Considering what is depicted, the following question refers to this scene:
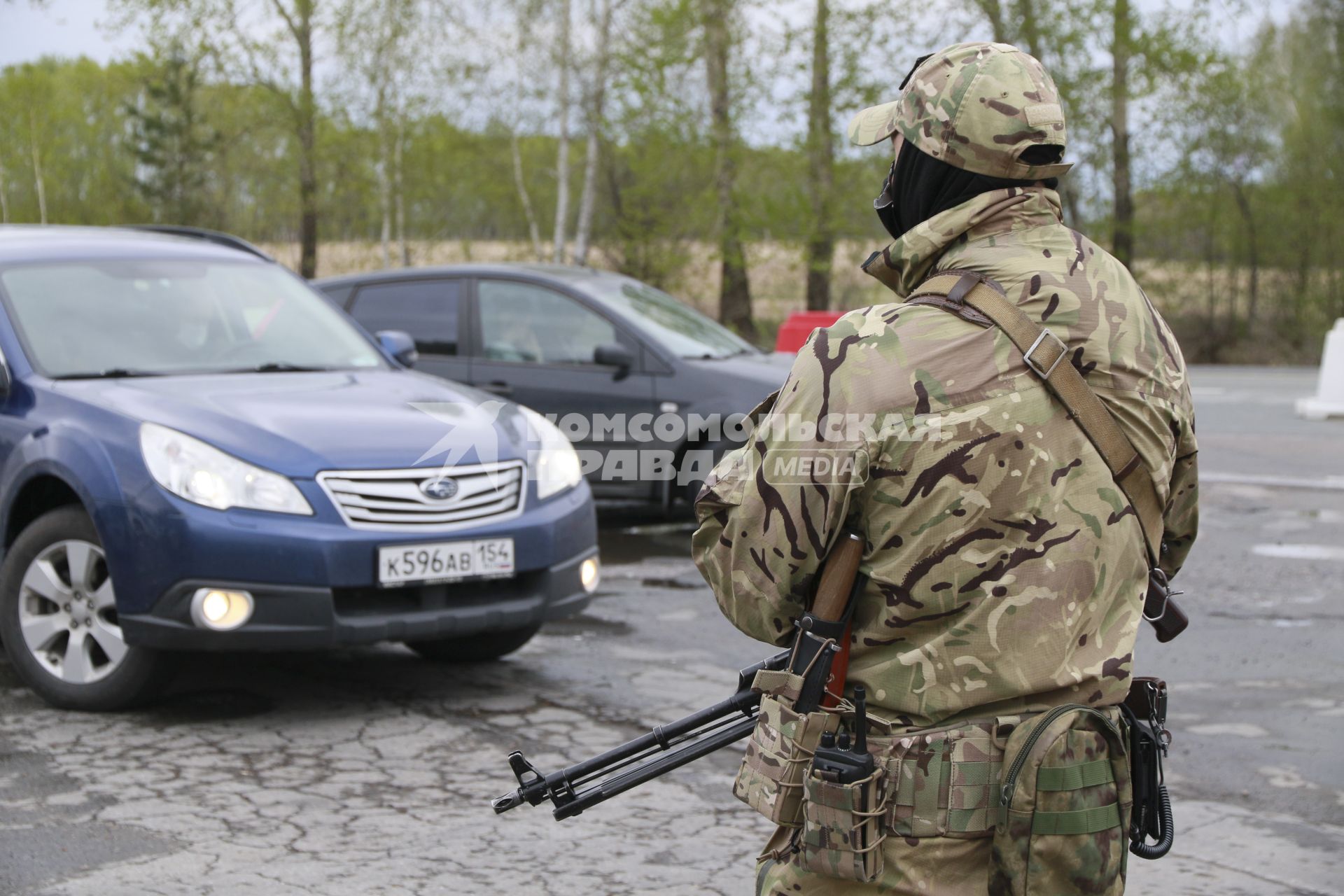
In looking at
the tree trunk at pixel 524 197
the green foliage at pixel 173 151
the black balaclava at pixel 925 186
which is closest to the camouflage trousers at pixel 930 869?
the black balaclava at pixel 925 186

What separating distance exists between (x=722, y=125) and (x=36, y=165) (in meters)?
30.4

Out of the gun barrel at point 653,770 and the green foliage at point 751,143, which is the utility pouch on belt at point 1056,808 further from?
the green foliage at point 751,143

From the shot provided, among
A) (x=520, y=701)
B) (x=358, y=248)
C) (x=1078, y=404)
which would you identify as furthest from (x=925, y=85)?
(x=358, y=248)

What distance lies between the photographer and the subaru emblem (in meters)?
4.66

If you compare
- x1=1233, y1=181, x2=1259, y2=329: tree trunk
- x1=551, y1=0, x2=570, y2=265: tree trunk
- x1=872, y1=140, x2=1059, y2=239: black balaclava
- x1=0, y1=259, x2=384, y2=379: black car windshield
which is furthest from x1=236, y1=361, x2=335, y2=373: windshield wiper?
x1=1233, y1=181, x2=1259, y2=329: tree trunk

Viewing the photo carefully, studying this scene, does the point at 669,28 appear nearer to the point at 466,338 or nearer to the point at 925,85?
the point at 466,338

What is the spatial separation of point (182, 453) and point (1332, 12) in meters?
38.6

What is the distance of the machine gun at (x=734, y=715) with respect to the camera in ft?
6.09

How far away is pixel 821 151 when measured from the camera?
23.5 meters

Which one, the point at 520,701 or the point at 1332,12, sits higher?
the point at 1332,12

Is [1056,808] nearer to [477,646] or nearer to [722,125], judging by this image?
[477,646]

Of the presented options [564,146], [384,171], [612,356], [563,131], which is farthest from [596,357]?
[384,171]

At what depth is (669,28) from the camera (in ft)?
73.2

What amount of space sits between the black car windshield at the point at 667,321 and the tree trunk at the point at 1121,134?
17898 mm
